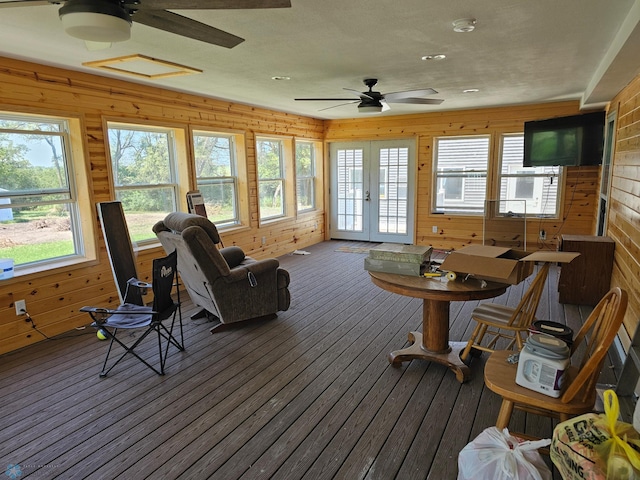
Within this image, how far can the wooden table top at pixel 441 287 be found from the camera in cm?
241

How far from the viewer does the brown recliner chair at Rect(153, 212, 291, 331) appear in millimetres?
3246

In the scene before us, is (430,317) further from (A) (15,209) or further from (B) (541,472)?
(A) (15,209)

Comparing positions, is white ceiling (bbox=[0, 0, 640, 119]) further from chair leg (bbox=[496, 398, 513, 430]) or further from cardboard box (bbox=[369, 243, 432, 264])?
chair leg (bbox=[496, 398, 513, 430])

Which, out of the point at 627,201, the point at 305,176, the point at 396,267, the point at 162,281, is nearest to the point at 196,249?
the point at 162,281

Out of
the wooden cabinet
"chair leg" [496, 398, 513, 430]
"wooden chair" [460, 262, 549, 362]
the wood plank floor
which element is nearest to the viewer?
"chair leg" [496, 398, 513, 430]

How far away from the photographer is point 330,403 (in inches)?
99.1

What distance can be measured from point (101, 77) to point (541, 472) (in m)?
4.63

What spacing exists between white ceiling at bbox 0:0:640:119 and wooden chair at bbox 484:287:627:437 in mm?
1653

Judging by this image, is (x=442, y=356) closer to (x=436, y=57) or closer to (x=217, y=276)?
(x=217, y=276)

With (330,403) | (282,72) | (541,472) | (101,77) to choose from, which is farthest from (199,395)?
(101,77)

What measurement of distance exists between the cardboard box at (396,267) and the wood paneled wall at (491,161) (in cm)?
438

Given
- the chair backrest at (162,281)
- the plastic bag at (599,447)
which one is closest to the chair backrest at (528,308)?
the plastic bag at (599,447)

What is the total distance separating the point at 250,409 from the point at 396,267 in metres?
1.35

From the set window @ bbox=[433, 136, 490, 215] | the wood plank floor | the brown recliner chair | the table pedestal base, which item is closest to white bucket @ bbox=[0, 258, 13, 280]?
the wood plank floor
